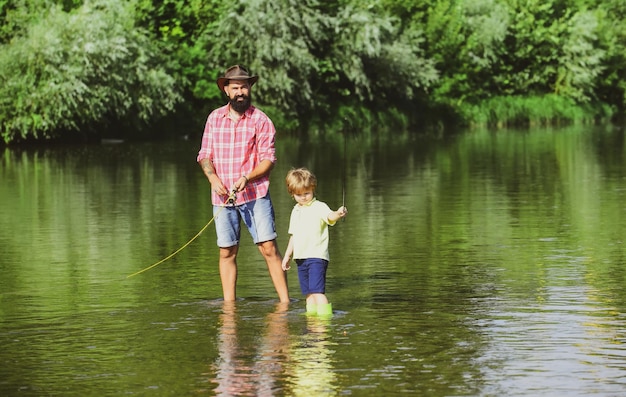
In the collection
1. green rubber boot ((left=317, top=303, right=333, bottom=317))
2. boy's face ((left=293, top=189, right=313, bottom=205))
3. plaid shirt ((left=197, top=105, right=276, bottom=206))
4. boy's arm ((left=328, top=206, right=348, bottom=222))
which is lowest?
green rubber boot ((left=317, top=303, right=333, bottom=317))

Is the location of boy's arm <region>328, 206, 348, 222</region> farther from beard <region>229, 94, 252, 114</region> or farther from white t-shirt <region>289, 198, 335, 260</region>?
beard <region>229, 94, 252, 114</region>

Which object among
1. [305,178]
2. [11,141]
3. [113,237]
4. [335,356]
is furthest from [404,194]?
[11,141]

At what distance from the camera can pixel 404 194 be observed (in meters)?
23.0

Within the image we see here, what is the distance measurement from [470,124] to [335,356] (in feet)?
200

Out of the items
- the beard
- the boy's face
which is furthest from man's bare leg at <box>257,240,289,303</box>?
the beard

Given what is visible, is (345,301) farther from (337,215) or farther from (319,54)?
(319,54)

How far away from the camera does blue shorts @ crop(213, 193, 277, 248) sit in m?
10.8

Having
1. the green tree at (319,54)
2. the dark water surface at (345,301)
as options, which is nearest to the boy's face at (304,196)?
the dark water surface at (345,301)

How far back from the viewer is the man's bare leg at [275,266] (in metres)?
10.9

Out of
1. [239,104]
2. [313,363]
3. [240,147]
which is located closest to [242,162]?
[240,147]

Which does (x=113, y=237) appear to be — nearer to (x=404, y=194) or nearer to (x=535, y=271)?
(x=535, y=271)

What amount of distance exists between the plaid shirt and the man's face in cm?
10

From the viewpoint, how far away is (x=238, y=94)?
34.8ft

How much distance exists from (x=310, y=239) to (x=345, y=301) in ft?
3.16
